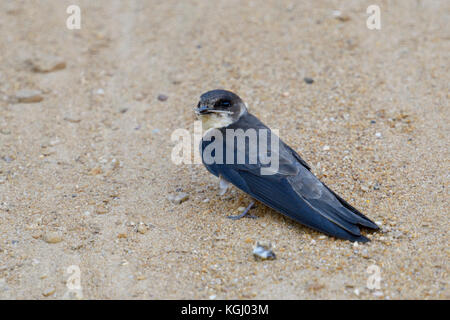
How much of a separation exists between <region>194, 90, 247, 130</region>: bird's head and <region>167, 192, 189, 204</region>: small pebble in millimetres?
685

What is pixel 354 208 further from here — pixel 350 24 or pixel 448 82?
pixel 350 24

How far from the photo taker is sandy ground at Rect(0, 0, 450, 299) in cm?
394

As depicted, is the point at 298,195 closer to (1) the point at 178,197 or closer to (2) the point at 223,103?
(2) the point at 223,103

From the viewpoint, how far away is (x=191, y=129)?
600cm

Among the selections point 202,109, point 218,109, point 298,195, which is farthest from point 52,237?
point 298,195

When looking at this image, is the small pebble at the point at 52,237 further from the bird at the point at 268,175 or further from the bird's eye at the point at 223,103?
the bird's eye at the point at 223,103

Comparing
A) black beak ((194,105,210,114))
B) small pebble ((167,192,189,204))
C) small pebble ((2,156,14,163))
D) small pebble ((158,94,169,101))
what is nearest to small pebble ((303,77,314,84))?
small pebble ((158,94,169,101))

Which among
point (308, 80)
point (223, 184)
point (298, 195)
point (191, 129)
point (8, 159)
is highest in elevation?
point (308, 80)

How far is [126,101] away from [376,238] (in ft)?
12.1

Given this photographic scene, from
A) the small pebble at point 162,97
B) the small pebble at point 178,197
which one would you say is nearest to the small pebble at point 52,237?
the small pebble at point 178,197

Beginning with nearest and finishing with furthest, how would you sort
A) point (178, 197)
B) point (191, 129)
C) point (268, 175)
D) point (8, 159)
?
1. point (268, 175)
2. point (178, 197)
3. point (8, 159)
4. point (191, 129)

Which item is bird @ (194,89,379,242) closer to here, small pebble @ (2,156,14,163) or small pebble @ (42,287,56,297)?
small pebble @ (42,287,56,297)

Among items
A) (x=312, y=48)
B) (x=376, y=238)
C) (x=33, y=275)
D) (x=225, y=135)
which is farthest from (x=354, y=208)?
(x=312, y=48)

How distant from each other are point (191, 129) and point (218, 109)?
1315 millimetres
